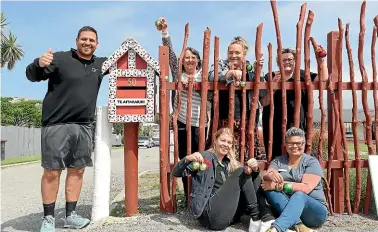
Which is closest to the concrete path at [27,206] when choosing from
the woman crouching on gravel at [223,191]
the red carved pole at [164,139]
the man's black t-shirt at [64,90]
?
the red carved pole at [164,139]

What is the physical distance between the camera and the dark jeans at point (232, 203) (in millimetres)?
3838

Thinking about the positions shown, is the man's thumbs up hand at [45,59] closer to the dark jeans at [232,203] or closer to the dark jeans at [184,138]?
the dark jeans at [184,138]

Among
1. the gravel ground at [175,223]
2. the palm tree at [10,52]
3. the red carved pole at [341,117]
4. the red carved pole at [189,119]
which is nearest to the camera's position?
the gravel ground at [175,223]

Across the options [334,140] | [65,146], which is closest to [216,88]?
[334,140]

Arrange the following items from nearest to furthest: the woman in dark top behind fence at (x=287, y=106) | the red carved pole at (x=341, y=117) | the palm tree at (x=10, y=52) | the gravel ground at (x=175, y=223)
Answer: the gravel ground at (x=175, y=223) < the red carved pole at (x=341, y=117) < the woman in dark top behind fence at (x=287, y=106) < the palm tree at (x=10, y=52)

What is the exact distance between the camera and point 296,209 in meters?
3.57

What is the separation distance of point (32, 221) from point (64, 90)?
187 centimetres

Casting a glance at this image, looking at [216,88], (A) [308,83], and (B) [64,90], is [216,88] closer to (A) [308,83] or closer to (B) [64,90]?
(A) [308,83]

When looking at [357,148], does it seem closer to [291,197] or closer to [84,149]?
[291,197]

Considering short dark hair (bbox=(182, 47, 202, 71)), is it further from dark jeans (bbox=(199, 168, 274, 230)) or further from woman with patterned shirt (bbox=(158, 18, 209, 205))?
dark jeans (bbox=(199, 168, 274, 230))

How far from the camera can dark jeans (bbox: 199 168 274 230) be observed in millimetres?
3838

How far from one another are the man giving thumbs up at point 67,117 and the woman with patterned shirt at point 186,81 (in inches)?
39.3

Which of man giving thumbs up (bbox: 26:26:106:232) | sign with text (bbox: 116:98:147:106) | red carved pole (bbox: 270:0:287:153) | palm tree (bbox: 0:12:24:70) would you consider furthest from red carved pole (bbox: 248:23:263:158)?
palm tree (bbox: 0:12:24:70)

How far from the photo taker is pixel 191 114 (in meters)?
4.61
